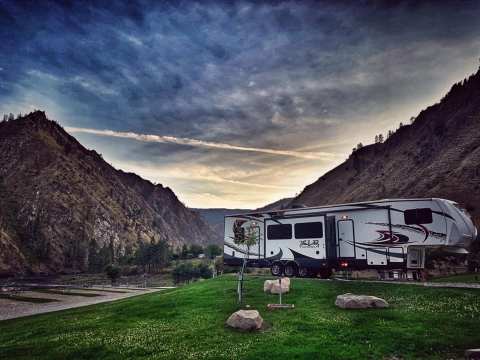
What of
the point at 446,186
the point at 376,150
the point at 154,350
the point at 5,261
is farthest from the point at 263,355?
the point at 5,261

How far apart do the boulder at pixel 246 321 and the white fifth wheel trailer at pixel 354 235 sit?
12.8 metres

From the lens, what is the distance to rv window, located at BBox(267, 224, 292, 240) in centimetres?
2892

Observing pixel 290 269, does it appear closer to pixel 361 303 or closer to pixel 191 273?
pixel 361 303

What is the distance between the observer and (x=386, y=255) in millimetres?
23953

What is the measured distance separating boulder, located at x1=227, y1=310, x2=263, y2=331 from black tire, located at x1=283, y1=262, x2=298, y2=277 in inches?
555

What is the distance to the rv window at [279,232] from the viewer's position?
94.9 feet

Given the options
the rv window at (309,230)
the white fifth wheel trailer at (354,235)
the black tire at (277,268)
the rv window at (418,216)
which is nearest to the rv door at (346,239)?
the white fifth wheel trailer at (354,235)

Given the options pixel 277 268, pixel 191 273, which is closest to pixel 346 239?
pixel 277 268

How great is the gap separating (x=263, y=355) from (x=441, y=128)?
12522cm

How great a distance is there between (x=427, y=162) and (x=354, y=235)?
9328 centimetres

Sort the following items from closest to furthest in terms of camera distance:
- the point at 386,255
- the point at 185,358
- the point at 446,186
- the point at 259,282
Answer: the point at 185,358 < the point at 386,255 < the point at 259,282 < the point at 446,186

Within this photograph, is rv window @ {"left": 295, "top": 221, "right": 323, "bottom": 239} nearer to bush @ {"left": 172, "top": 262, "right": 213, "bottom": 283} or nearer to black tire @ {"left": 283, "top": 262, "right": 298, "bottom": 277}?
black tire @ {"left": 283, "top": 262, "right": 298, "bottom": 277}

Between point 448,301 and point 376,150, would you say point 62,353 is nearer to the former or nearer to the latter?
point 448,301

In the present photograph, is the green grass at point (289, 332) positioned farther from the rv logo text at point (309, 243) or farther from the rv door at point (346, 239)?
the rv logo text at point (309, 243)
